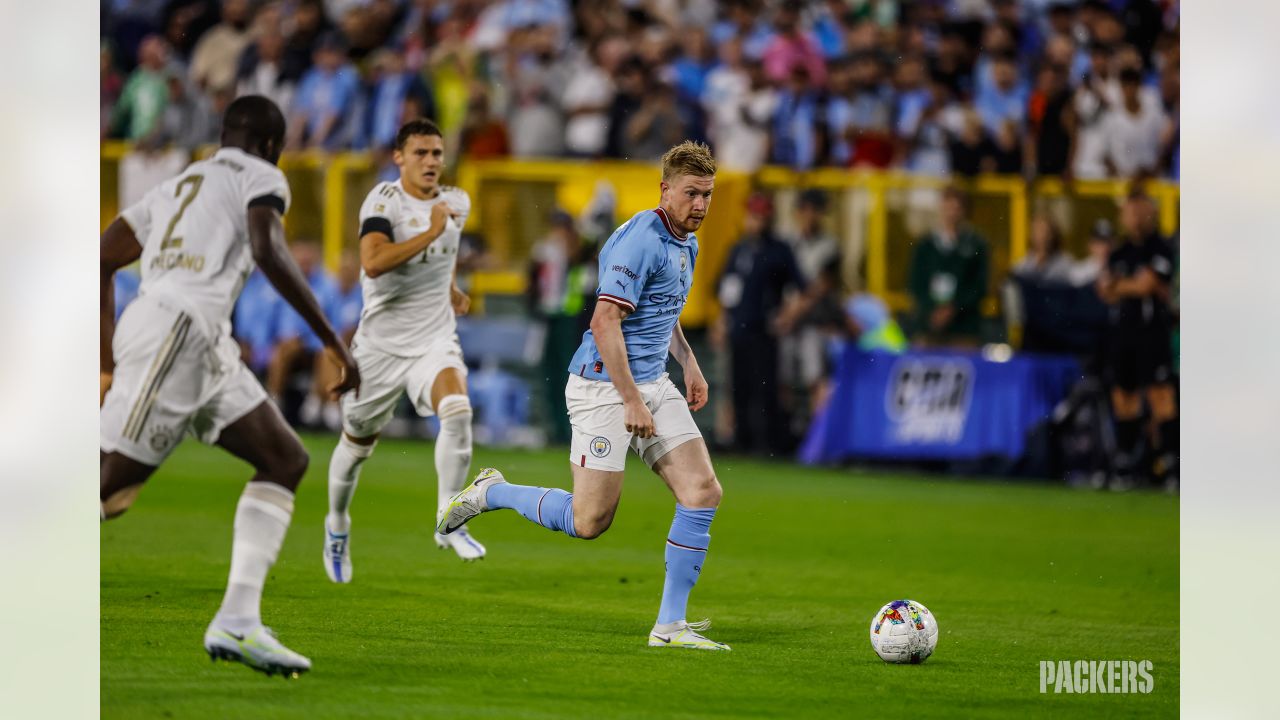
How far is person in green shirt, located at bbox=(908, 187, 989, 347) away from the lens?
13.6 meters

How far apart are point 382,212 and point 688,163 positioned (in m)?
1.96

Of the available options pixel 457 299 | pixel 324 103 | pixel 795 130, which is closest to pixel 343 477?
pixel 457 299

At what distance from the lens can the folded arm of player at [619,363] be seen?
6.02m

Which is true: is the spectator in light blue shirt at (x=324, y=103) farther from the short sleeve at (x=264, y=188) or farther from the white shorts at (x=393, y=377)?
the short sleeve at (x=264, y=188)

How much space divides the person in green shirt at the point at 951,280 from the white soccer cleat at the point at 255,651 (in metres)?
8.85

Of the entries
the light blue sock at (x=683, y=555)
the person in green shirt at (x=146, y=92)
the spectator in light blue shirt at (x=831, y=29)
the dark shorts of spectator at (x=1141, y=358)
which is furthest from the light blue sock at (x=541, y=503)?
the spectator in light blue shirt at (x=831, y=29)

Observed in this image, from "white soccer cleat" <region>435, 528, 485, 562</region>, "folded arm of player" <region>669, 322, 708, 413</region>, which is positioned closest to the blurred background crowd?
"white soccer cleat" <region>435, 528, 485, 562</region>

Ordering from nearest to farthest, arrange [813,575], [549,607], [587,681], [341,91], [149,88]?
[587,681] < [549,607] < [813,575] < [149,88] < [341,91]

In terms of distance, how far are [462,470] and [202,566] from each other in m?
1.36

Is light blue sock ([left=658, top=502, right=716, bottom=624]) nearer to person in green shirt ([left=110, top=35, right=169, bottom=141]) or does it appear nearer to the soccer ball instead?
the soccer ball
